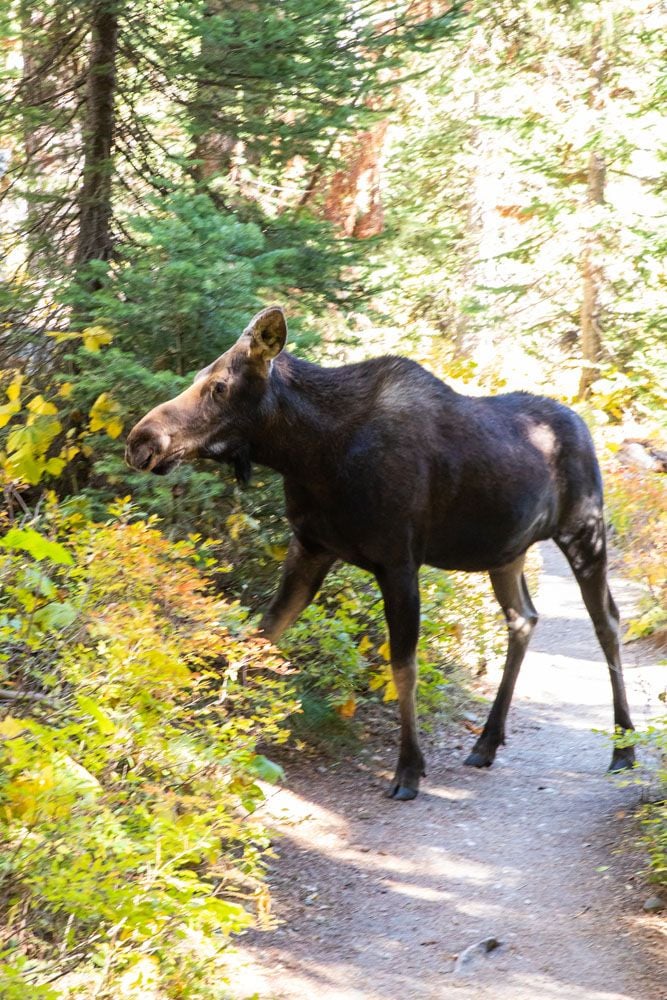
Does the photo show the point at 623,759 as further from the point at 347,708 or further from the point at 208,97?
the point at 208,97

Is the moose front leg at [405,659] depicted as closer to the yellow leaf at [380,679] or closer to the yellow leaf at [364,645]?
the yellow leaf at [380,679]

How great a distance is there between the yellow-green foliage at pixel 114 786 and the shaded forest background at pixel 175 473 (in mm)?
19

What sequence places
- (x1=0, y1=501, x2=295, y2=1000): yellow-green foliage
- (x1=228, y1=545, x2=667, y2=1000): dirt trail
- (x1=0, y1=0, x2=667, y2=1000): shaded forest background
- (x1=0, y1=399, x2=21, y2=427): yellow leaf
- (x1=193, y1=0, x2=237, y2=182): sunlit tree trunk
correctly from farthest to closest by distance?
(x1=193, y1=0, x2=237, y2=182): sunlit tree trunk → (x1=0, y1=399, x2=21, y2=427): yellow leaf → (x1=228, y1=545, x2=667, y2=1000): dirt trail → (x1=0, y1=0, x2=667, y2=1000): shaded forest background → (x1=0, y1=501, x2=295, y2=1000): yellow-green foliage

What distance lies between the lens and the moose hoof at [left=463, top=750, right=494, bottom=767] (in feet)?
25.9

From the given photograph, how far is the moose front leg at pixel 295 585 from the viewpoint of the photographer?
7105 mm

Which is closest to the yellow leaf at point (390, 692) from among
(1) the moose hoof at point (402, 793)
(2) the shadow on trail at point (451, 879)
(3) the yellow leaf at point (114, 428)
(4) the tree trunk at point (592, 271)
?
(2) the shadow on trail at point (451, 879)

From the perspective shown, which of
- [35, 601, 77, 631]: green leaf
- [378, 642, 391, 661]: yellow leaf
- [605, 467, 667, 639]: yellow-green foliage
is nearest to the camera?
[35, 601, 77, 631]: green leaf

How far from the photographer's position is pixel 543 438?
26.0 ft

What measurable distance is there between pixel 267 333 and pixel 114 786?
2.94 m

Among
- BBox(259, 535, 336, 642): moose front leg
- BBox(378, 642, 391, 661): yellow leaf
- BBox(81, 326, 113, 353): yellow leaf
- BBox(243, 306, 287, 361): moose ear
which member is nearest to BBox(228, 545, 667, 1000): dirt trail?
BBox(378, 642, 391, 661): yellow leaf

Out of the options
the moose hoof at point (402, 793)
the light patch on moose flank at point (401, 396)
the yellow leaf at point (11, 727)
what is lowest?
the moose hoof at point (402, 793)

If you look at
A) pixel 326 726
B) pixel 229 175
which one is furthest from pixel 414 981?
pixel 229 175

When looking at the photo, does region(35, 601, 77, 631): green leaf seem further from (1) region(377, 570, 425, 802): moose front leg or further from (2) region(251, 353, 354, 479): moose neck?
(1) region(377, 570, 425, 802): moose front leg

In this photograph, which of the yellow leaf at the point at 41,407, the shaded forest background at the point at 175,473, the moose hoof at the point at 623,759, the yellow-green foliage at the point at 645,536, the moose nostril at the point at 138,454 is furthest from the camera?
the yellow-green foliage at the point at 645,536
